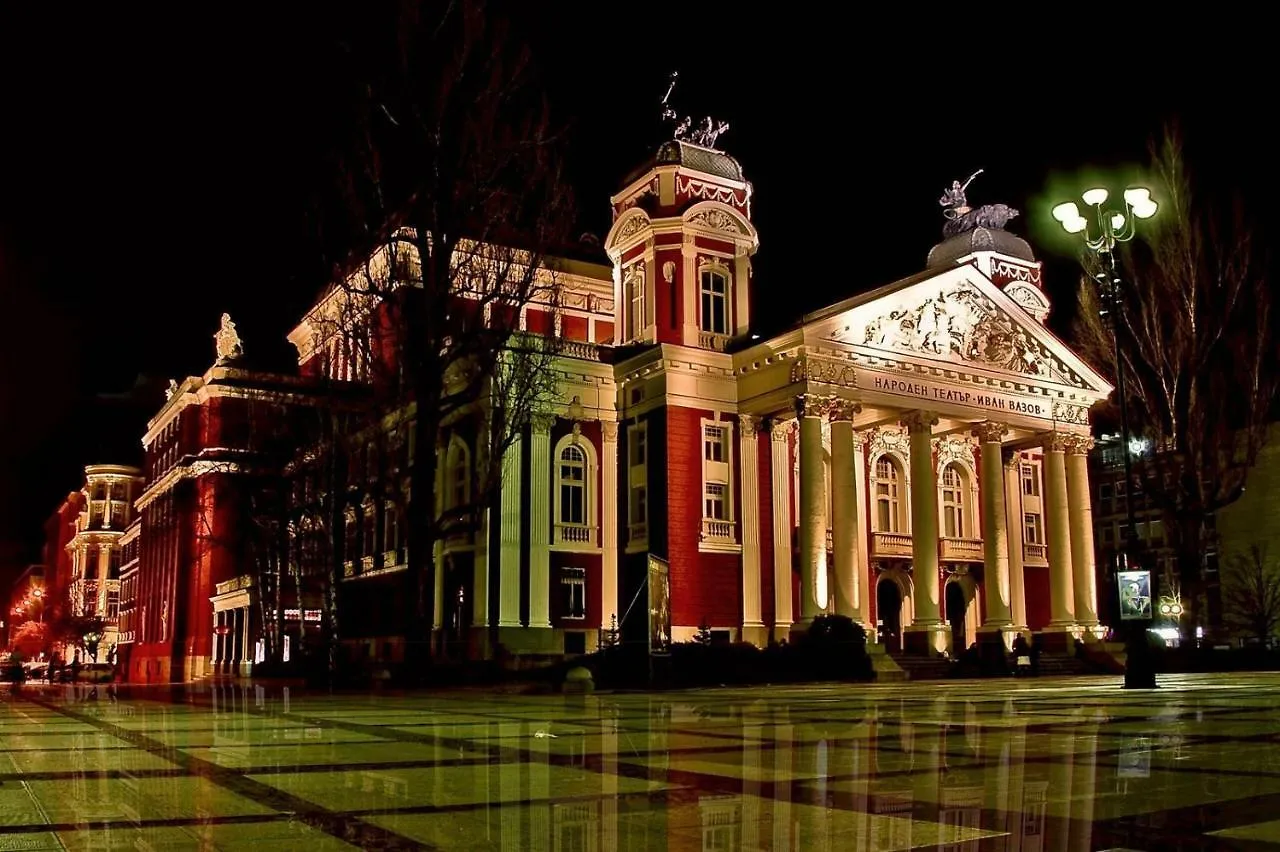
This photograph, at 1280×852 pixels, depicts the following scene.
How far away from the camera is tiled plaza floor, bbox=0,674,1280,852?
583cm

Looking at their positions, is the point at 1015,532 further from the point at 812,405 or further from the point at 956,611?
the point at 812,405

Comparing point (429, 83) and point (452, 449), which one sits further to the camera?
point (452, 449)

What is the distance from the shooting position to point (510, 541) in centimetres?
4062

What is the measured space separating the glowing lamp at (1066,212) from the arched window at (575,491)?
22730mm

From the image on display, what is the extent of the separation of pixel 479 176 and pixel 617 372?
1455 cm

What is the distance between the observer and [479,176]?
3048cm

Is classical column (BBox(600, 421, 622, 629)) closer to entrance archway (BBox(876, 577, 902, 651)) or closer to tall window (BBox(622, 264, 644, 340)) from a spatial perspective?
tall window (BBox(622, 264, 644, 340))

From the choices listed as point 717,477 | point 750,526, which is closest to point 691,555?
point 750,526

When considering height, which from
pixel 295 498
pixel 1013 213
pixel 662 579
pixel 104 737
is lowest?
pixel 104 737

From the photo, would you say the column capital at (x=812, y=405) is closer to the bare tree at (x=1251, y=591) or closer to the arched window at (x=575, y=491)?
the arched window at (x=575, y=491)

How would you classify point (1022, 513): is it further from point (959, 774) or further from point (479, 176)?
point (959, 774)

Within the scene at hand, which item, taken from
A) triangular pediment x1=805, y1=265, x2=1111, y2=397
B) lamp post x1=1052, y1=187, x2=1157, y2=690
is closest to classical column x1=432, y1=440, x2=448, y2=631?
triangular pediment x1=805, y1=265, x2=1111, y2=397

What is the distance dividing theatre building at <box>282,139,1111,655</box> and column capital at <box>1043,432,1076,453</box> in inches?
3.5

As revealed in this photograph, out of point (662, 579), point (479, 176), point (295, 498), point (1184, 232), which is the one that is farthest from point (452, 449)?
point (1184, 232)
